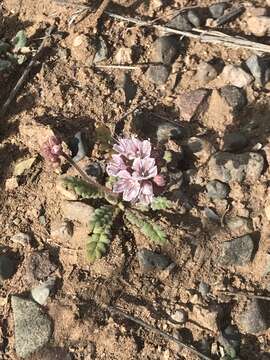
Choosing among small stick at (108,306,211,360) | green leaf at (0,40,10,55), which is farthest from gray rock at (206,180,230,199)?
green leaf at (0,40,10,55)

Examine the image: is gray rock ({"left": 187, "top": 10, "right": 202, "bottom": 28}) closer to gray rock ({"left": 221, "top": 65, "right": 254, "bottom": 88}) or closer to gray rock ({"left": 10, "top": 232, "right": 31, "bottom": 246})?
gray rock ({"left": 221, "top": 65, "right": 254, "bottom": 88})

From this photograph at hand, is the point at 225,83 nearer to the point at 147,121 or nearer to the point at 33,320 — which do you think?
the point at 147,121

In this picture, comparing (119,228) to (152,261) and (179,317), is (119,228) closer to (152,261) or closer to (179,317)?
(152,261)

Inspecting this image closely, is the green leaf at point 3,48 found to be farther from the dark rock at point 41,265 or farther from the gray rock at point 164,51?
the dark rock at point 41,265

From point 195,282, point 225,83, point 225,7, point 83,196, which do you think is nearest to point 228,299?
point 195,282

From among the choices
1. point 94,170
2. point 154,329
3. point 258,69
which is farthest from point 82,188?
point 258,69
